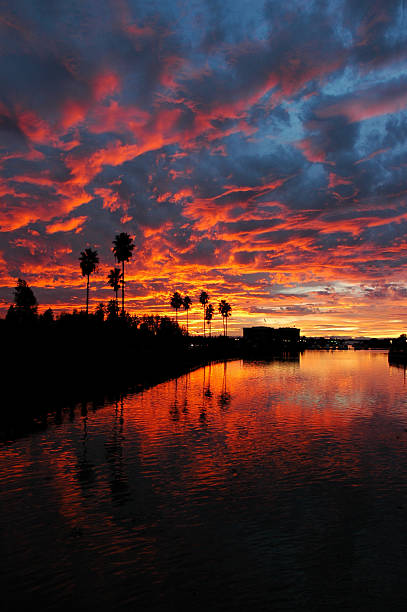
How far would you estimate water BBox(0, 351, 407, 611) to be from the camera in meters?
9.37

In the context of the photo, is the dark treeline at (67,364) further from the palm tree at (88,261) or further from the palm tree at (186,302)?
the palm tree at (186,302)

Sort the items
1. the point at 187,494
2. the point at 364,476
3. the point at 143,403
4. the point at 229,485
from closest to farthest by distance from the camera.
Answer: the point at 187,494 → the point at 229,485 → the point at 364,476 → the point at 143,403

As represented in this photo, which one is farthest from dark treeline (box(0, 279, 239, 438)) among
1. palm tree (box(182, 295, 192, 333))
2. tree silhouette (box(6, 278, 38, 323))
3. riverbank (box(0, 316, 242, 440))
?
palm tree (box(182, 295, 192, 333))

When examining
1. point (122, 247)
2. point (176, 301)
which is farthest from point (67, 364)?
point (176, 301)

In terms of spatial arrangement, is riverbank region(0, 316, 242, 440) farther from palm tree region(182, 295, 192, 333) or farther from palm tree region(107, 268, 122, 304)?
palm tree region(182, 295, 192, 333)

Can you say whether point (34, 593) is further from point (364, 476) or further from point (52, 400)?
point (52, 400)

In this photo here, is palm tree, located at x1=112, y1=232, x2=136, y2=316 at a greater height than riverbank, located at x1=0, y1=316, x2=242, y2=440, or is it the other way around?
palm tree, located at x1=112, y1=232, x2=136, y2=316

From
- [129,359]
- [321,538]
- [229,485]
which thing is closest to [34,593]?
[321,538]

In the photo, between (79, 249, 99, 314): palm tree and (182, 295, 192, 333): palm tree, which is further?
(182, 295, 192, 333): palm tree

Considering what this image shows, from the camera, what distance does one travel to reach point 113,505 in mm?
14031

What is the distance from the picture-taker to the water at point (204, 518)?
9367 mm

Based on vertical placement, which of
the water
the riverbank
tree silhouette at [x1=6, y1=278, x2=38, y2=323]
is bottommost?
the water

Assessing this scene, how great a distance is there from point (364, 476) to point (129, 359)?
63111 millimetres

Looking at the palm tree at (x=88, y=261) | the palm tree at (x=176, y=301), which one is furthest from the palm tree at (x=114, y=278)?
the palm tree at (x=176, y=301)
